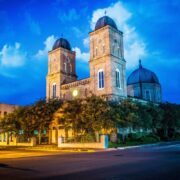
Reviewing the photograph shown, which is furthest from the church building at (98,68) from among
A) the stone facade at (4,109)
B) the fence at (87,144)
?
the stone facade at (4,109)

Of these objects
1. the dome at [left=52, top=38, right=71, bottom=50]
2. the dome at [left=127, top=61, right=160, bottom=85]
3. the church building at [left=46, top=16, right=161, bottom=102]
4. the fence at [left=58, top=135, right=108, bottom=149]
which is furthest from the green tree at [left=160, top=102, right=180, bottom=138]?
the dome at [left=52, top=38, right=71, bottom=50]

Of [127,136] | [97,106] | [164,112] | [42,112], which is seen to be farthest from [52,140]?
[164,112]

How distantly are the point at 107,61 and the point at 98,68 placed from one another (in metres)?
2.79

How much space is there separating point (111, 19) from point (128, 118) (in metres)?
27.1

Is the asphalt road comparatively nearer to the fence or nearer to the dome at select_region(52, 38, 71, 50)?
the fence

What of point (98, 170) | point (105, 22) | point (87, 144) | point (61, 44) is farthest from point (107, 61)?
point (98, 170)

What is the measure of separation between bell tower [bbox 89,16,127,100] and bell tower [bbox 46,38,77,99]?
11.4 m

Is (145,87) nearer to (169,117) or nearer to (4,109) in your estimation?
(169,117)

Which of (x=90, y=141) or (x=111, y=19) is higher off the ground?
(x=111, y=19)

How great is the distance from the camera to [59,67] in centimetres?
6078

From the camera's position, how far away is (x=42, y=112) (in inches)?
1586

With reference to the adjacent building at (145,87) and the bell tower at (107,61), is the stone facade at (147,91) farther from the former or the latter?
the bell tower at (107,61)

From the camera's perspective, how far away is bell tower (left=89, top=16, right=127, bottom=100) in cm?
4800

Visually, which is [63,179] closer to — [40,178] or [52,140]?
[40,178]
